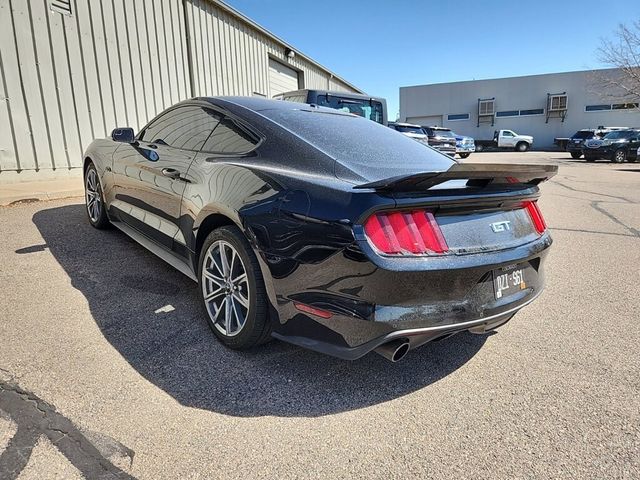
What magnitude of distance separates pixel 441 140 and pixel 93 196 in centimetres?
1891

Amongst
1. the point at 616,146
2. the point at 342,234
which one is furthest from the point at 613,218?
the point at 616,146

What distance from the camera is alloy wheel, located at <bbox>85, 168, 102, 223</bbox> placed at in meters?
4.90

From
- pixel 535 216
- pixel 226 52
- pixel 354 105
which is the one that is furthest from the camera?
pixel 226 52

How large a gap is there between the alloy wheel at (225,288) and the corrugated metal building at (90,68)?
18.6ft

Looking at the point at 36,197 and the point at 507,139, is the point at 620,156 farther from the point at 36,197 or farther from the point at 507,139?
the point at 36,197

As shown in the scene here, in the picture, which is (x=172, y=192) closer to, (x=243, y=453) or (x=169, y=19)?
(x=243, y=453)

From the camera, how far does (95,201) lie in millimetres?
5020

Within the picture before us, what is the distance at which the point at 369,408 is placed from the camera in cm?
216

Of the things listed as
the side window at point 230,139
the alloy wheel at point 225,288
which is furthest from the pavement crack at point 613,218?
the alloy wheel at point 225,288

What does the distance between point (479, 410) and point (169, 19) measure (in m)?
10.2

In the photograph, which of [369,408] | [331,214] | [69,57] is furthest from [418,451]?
[69,57]

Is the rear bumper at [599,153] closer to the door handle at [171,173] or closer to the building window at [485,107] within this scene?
the building window at [485,107]

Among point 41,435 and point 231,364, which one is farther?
point 231,364

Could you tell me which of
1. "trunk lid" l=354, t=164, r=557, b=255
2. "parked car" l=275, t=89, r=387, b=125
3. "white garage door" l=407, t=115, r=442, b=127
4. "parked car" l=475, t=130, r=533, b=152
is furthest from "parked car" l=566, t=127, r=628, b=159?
"trunk lid" l=354, t=164, r=557, b=255
